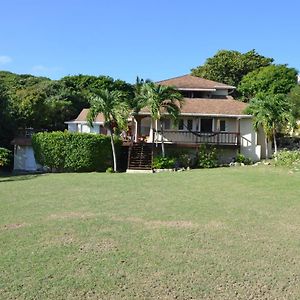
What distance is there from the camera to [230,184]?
17.2 metres

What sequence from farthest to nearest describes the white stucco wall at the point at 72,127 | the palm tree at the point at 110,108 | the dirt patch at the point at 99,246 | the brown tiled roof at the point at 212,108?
1. the white stucco wall at the point at 72,127
2. the brown tiled roof at the point at 212,108
3. the palm tree at the point at 110,108
4. the dirt patch at the point at 99,246

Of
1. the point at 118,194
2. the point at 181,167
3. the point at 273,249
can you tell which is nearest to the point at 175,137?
the point at 181,167

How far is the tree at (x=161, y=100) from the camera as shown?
25500 mm

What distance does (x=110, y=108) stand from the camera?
2552 centimetres

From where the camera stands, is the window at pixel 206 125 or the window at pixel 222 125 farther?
the window at pixel 206 125

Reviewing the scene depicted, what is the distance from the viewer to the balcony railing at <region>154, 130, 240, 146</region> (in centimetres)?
2822

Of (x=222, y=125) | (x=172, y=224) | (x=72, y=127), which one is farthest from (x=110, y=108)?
(x=172, y=224)

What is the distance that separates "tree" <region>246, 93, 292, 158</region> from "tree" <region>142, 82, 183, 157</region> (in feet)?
17.4

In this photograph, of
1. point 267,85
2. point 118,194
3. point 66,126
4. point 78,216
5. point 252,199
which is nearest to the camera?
point 78,216

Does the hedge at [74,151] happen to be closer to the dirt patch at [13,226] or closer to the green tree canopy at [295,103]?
the green tree canopy at [295,103]

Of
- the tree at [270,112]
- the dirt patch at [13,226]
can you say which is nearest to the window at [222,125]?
the tree at [270,112]

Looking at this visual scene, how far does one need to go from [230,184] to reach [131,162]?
10515 millimetres

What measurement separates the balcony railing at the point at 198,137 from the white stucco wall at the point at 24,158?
9.46 meters

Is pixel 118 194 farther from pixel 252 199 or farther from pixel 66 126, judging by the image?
pixel 66 126
